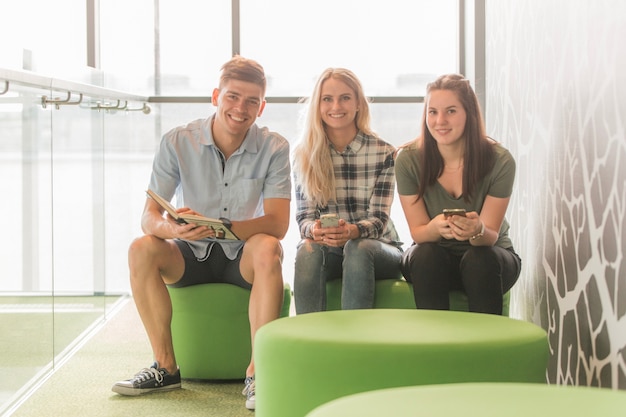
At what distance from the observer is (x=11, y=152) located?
298cm

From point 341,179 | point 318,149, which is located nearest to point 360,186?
point 341,179

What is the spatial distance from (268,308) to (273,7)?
283cm

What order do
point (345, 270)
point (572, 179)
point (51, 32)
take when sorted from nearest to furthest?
1. point (572, 179)
2. point (345, 270)
3. point (51, 32)

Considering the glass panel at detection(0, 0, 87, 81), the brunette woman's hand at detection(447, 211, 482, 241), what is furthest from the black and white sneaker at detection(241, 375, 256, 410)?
the glass panel at detection(0, 0, 87, 81)

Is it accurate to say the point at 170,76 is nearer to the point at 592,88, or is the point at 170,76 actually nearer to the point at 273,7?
the point at 273,7

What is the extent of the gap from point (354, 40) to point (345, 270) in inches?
105

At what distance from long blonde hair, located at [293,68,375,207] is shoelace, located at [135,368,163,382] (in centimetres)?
83

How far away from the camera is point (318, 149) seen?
3.46 metres

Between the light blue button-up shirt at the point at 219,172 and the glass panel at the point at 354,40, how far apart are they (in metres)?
2.05

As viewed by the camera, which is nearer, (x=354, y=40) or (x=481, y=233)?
(x=481, y=233)

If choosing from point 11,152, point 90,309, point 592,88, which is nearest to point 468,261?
point 592,88

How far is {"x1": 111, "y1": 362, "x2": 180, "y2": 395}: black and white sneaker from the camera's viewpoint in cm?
316

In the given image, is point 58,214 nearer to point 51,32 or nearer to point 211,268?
point 211,268

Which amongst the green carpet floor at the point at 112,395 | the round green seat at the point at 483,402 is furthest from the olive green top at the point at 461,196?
the round green seat at the point at 483,402
